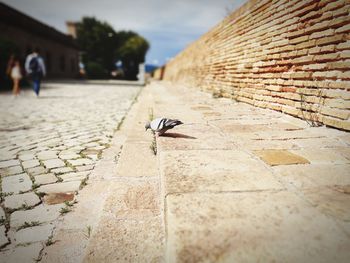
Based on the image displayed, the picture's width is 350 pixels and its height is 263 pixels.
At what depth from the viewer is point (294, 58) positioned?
394 centimetres

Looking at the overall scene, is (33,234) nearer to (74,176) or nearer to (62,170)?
(74,176)

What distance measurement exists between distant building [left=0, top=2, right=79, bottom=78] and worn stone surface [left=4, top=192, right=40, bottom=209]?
15.9 metres

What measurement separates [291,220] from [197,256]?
0.51 meters

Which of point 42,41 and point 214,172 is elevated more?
point 42,41

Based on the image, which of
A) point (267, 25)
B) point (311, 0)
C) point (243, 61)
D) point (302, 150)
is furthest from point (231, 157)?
point (243, 61)

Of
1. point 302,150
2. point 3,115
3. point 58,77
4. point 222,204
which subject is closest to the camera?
point 222,204

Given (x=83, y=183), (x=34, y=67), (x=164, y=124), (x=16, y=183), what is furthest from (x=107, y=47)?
(x=83, y=183)

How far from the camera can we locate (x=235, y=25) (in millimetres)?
7027

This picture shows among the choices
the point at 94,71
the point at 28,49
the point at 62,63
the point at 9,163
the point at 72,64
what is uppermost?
the point at 28,49

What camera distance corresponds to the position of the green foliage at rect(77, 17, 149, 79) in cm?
4012

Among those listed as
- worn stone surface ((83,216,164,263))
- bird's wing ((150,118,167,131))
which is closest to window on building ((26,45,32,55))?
bird's wing ((150,118,167,131))

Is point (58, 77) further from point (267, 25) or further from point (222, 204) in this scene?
point (222, 204)

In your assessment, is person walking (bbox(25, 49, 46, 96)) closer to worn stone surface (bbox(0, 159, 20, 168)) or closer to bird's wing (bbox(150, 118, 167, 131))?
worn stone surface (bbox(0, 159, 20, 168))

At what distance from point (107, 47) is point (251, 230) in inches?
1726
